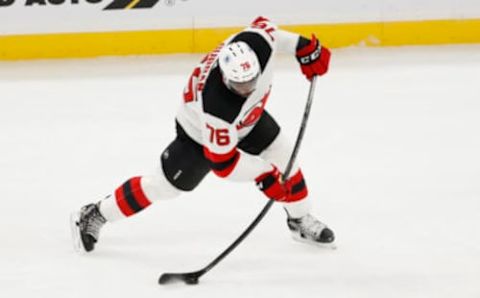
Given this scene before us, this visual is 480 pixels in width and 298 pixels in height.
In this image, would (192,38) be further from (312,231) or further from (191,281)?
(191,281)

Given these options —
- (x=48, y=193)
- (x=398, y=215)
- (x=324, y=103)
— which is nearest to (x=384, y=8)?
(x=324, y=103)

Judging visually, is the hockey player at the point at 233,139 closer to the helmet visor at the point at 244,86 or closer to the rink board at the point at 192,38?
the helmet visor at the point at 244,86

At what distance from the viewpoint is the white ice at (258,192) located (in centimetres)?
349

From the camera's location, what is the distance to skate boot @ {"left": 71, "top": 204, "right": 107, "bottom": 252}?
3.65 m

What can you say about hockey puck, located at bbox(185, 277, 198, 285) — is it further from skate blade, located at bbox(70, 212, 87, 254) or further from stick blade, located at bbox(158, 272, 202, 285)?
skate blade, located at bbox(70, 212, 87, 254)

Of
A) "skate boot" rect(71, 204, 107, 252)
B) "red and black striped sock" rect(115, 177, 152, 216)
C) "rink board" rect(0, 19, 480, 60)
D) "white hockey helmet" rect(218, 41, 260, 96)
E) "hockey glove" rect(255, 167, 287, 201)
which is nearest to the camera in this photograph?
"white hockey helmet" rect(218, 41, 260, 96)

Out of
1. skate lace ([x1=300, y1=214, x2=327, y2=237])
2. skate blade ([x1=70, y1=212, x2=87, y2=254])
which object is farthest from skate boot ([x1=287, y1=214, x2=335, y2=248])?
skate blade ([x1=70, y1=212, x2=87, y2=254])

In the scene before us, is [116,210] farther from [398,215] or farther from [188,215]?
[398,215]

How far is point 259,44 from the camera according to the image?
3311 millimetres

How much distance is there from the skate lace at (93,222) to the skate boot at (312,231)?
28.9 inches

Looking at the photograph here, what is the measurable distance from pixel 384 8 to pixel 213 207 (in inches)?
93.2

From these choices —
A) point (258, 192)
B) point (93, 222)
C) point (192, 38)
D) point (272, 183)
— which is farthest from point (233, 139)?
point (192, 38)

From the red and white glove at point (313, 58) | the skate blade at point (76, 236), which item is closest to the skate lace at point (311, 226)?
the red and white glove at point (313, 58)

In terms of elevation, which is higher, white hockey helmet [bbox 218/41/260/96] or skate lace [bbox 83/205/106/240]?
white hockey helmet [bbox 218/41/260/96]
